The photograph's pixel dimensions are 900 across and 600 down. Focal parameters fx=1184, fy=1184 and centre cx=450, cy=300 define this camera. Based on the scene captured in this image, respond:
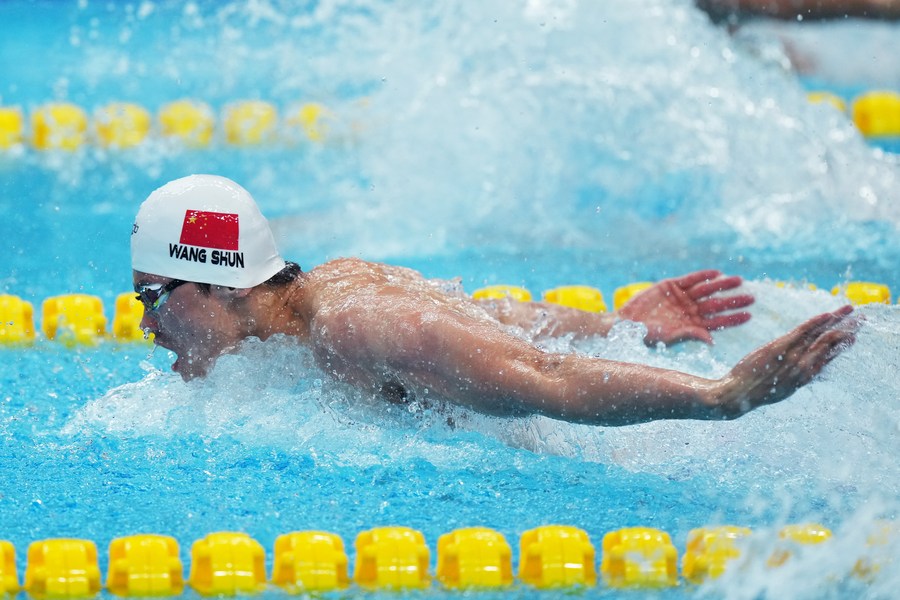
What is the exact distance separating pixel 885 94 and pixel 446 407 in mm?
4906

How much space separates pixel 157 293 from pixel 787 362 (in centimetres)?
141

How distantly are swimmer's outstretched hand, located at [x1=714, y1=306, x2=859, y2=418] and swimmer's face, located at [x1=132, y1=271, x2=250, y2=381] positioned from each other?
3.90 feet

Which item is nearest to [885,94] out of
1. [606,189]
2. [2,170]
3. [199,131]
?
[606,189]

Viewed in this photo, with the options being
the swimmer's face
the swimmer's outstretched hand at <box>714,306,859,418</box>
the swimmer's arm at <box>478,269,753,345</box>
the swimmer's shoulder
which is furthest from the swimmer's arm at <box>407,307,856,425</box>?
the swimmer's arm at <box>478,269,753,345</box>

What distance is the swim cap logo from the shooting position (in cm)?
268

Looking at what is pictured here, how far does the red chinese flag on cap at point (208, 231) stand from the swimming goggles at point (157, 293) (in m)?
0.10

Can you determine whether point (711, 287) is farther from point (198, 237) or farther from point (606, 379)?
point (198, 237)

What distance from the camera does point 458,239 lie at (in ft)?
15.7

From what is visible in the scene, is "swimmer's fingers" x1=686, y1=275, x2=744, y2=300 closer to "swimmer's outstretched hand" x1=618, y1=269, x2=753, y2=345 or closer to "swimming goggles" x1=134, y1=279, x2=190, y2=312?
"swimmer's outstretched hand" x1=618, y1=269, x2=753, y2=345

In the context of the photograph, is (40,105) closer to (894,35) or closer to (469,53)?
(469,53)

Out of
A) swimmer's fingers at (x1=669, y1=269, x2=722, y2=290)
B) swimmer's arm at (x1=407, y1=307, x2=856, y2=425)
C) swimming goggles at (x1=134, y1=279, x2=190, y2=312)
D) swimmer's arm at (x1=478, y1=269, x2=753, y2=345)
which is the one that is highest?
swimmer's fingers at (x1=669, y1=269, x2=722, y2=290)

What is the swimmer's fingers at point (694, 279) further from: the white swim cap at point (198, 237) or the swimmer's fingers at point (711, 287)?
the white swim cap at point (198, 237)

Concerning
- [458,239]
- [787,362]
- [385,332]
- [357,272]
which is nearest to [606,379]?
[787,362]

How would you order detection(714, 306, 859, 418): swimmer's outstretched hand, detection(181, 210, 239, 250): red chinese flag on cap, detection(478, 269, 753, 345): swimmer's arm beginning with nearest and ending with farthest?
detection(714, 306, 859, 418): swimmer's outstretched hand
detection(181, 210, 239, 250): red chinese flag on cap
detection(478, 269, 753, 345): swimmer's arm
